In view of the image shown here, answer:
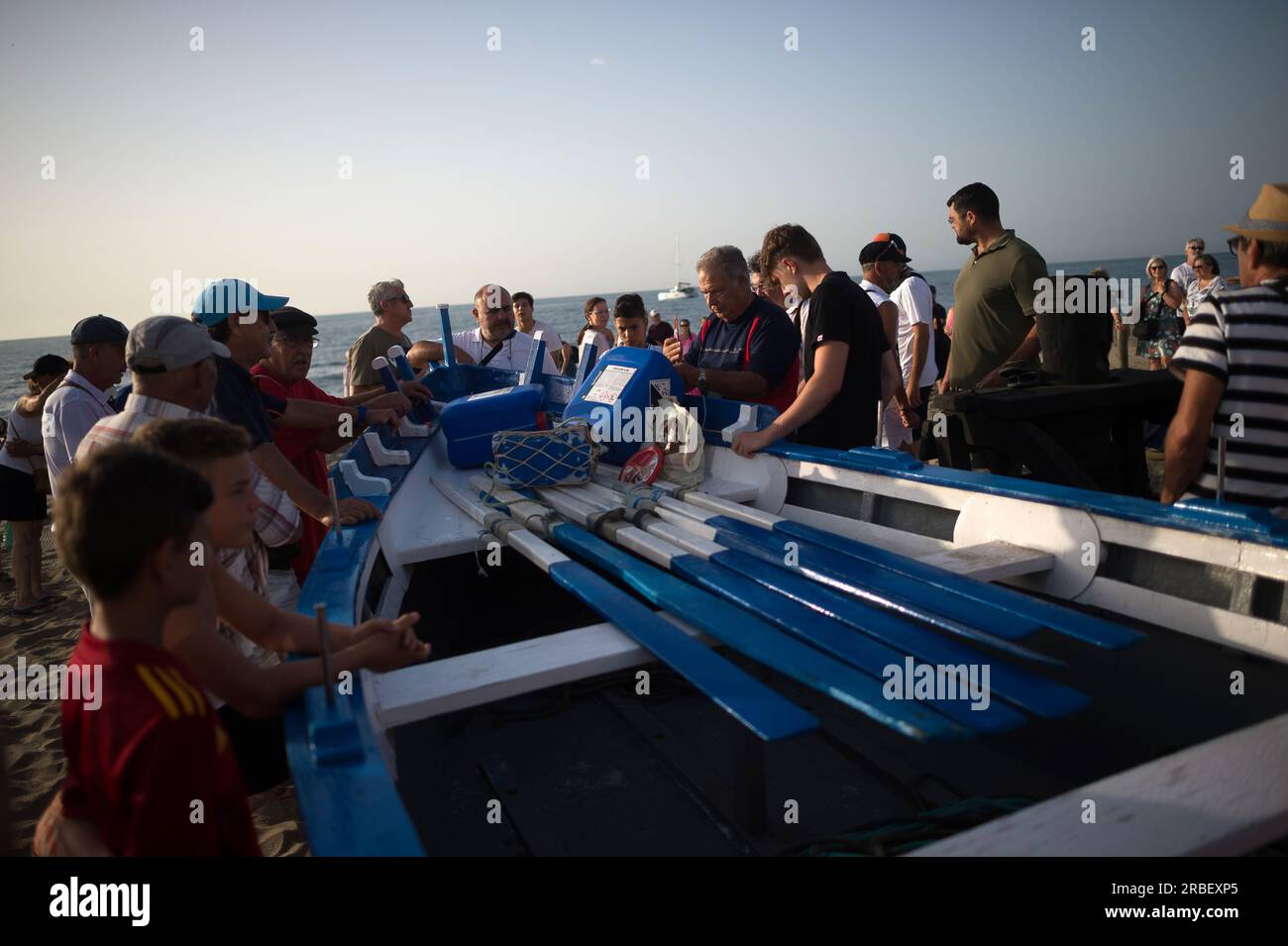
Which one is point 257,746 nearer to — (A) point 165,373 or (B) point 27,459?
(A) point 165,373

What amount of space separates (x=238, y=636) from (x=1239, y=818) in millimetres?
2364

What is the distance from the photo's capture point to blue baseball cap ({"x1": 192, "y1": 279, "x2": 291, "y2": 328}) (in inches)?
134

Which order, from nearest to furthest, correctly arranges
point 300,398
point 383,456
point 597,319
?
1. point 300,398
2. point 383,456
3. point 597,319

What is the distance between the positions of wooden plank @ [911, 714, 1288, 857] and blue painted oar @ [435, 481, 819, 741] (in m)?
0.45

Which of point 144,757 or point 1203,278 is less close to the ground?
point 1203,278

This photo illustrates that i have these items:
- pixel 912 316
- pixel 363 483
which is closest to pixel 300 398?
pixel 363 483

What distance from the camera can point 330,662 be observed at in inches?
73.8

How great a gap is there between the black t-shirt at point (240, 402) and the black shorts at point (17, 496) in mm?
4233

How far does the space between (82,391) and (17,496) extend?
2896 millimetres

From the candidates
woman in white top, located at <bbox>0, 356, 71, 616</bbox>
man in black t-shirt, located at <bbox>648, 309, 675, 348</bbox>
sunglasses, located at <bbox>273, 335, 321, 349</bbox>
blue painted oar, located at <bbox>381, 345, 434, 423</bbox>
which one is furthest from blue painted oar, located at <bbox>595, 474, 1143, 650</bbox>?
man in black t-shirt, located at <bbox>648, 309, 675, 348</bbox>

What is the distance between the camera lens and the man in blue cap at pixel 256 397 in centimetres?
303

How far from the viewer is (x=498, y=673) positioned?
218cm
